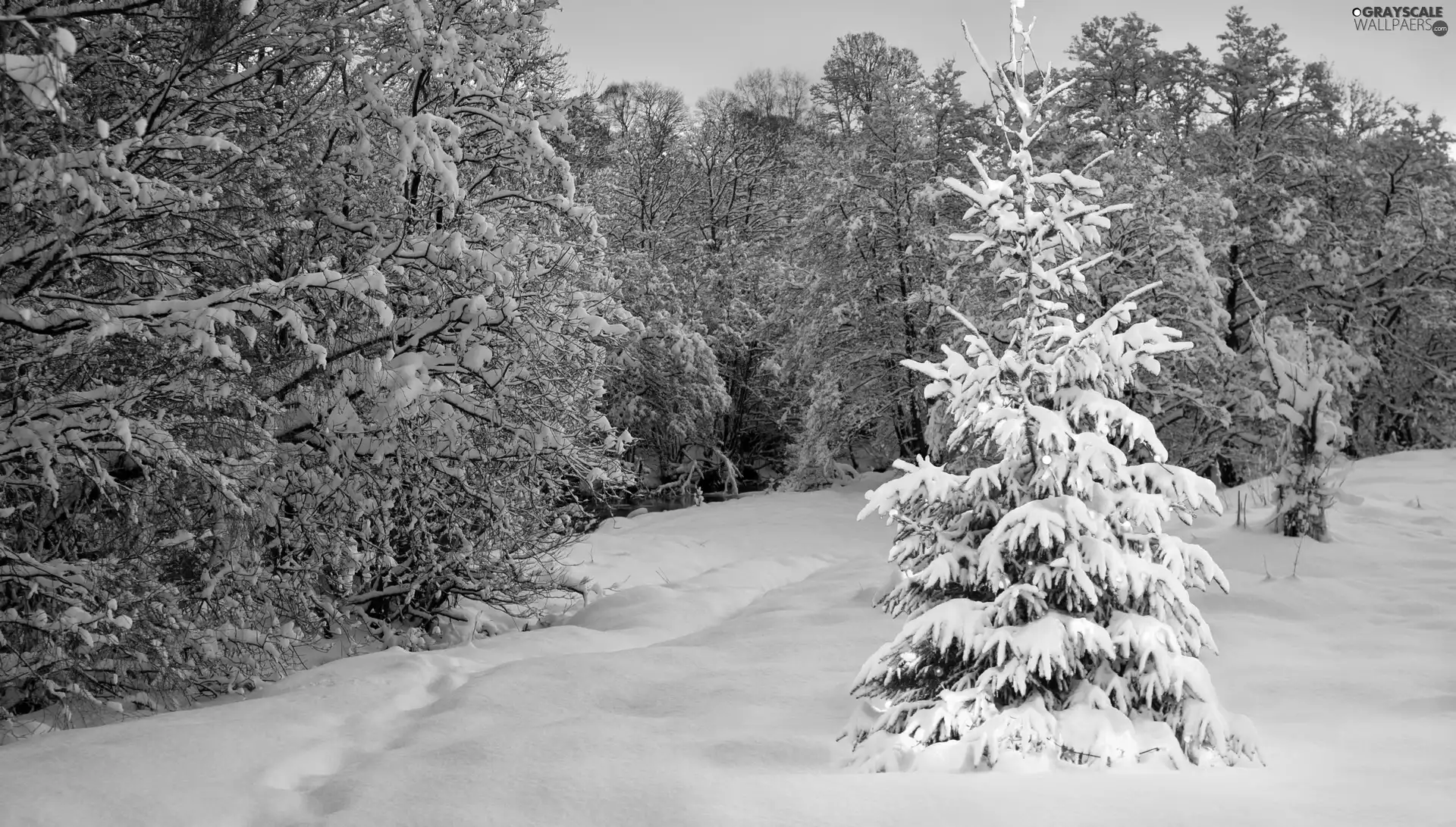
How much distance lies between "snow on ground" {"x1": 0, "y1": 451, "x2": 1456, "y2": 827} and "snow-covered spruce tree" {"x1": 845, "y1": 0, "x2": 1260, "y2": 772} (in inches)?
9.3

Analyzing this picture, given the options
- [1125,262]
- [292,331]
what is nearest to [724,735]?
[292,331]

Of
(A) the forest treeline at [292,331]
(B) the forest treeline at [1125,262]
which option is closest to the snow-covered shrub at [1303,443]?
(A) the forest treeline at [292,331]

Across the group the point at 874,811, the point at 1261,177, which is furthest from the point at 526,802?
the point at 1261,177

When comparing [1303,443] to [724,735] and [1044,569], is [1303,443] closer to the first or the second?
[1044,569]

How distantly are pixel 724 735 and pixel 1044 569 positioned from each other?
5.63 ft

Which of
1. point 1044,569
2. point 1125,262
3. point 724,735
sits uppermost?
point 1125,262

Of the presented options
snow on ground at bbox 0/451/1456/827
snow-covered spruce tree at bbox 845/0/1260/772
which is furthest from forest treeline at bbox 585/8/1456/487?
snow-covered spruce tree at bbox 845/0/1260/772

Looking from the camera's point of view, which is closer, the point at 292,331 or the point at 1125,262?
the point at 292,331

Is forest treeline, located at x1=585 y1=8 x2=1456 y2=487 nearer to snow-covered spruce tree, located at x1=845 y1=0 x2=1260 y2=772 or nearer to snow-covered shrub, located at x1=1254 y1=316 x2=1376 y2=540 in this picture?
snow-covered shrub, located at x1=1254 y1=316 x2=1376 y2=540

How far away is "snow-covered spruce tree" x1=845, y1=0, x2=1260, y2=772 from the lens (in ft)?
12.8

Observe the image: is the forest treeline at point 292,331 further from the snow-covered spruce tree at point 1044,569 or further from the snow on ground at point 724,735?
the snow-covered spruce tree at point 1044,569

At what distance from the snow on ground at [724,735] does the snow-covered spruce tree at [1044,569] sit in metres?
0.24

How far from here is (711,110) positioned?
3359 centimetres

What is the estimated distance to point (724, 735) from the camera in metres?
4.64
